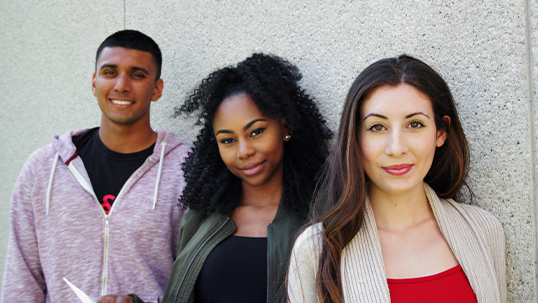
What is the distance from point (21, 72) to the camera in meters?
4.08

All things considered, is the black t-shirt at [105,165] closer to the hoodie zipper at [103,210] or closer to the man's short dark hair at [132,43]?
the hoodie zipper at [103,210]

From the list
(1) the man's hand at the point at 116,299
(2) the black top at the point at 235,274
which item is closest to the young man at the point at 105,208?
(1) the man's hand at the point at 116,299

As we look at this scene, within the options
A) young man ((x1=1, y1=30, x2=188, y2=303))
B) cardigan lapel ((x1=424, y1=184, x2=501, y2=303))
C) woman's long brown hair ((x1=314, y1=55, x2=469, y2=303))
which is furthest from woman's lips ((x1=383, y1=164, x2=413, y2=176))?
young man ((x1=1, y1=30, x2=188, y2=303))

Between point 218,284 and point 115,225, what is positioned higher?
point 115,225

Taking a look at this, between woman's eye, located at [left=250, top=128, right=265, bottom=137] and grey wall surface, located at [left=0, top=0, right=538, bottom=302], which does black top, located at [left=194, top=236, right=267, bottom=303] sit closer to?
woman's eye, located at [left=250, top=128, right=265, bottom=137]

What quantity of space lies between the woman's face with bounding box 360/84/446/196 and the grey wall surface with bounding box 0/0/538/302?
0.49m

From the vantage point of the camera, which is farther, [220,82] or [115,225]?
[115,225]

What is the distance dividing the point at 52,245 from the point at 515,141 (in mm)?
2642

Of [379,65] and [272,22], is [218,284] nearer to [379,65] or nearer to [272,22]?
[379,65]

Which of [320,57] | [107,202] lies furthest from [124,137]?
[320,57]

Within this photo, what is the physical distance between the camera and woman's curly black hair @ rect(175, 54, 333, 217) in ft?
7.64

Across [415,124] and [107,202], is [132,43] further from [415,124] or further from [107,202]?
[415,124]

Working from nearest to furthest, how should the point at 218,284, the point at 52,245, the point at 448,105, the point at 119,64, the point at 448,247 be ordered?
the point at 448,247 → the point at 448,105 → the point at 218,284 → the point at 52,245 → the point at 119,64

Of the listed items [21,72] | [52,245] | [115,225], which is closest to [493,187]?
[115,225]
